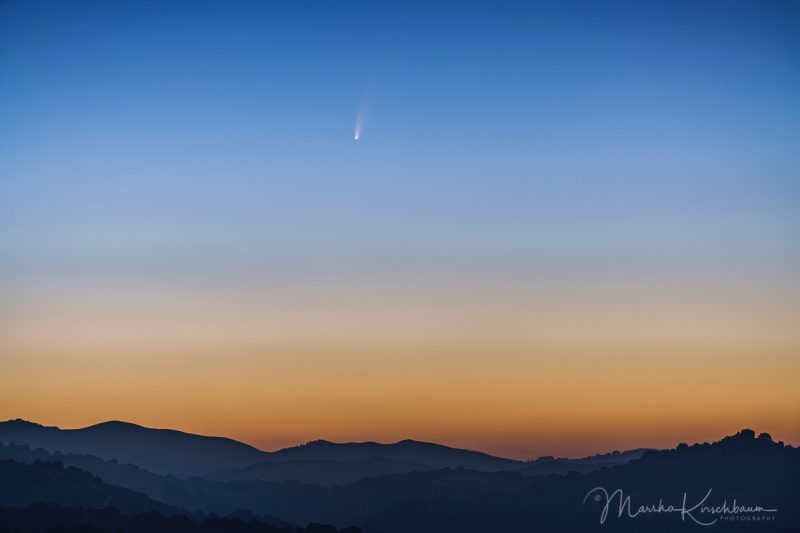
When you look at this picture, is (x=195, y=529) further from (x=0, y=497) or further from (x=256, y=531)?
(x=0, y=497)

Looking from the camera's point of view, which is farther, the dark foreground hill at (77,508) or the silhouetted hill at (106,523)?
the dark foreground hill at (77,508)

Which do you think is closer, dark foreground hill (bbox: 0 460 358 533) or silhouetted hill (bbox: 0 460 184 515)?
dark foreground hill (bbox: 0 460 358 533)

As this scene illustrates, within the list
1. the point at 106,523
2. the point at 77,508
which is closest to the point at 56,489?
the point at 77,508

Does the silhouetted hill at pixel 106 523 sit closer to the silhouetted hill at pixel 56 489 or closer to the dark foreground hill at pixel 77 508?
the dark foreground hill at pixel 77 508

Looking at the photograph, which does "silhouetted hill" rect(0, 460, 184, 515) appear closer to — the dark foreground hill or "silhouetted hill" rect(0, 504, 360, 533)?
the dark foreground hill

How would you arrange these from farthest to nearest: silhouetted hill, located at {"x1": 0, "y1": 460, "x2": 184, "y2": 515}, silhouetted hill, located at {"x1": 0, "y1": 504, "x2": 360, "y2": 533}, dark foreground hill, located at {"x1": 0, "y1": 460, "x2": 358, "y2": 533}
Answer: silhouetted hill, located at {"x1": 0, "y1": 460, "x2": 184, "y2": 515}
dark foreground hill, located at {"x1": 0, "y1": 460, "x2": 358, "y2": 533}
silhouetted hill, located at {"x1": 0, "y1": 504, "x2": 360, "y2": 533}

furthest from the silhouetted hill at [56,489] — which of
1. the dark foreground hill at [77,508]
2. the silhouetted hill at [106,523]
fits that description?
the silhouetted hill at [106,523]

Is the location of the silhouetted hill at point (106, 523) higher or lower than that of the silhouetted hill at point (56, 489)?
lower

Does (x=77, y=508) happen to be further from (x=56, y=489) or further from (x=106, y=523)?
(x=56, y=489)

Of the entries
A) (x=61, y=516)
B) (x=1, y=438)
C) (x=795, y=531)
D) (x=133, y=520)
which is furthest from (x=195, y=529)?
(x=795, y=531)

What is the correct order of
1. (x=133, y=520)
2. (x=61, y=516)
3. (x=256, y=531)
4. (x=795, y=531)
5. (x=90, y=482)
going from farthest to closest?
(x=795, y=531), (x=90, y=482), (x=256, y=531), (x=133, y=520), (x=61, y=516)

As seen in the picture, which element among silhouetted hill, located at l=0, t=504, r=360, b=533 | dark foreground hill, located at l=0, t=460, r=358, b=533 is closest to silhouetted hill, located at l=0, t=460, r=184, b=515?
dark foreground hill, located at l=0, t=460, r=358, b=533
